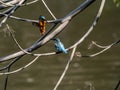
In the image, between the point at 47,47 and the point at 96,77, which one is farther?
the point at 47,47

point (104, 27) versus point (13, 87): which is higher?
point (13, 87)

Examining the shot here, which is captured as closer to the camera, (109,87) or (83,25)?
(109,87)

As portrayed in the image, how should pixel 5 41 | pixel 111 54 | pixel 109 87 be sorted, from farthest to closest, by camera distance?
pixel 5 41, pixel 111 54, pixel 109 87

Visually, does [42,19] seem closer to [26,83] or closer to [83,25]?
[26,83]

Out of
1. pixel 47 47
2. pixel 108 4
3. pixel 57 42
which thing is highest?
pixel 57 42

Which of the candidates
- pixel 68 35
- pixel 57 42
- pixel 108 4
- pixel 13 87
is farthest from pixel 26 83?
pixel 57 42

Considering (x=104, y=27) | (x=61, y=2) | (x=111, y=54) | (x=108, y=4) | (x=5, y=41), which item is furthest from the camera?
(x=61, y=2)

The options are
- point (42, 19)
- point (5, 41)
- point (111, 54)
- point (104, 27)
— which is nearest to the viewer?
point (42, 19)

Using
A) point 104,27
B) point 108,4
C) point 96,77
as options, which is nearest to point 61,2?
point 108,4

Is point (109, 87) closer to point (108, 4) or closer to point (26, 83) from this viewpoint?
point (26, 83)
